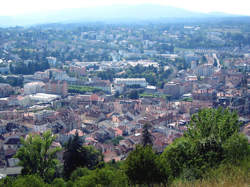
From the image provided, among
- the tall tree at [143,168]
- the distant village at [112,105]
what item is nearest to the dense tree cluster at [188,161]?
the tall tree at [143,168]

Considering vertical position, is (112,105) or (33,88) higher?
(112,105)

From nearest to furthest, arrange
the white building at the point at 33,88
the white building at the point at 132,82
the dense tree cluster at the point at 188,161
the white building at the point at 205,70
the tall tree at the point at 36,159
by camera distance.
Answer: the dense tree cluster at the point at 188,161 → the tall tree at the point at 36,159 → the white building at the point at 33,88 → the white building at the point at 132,82 → the white building at the point at 205,70

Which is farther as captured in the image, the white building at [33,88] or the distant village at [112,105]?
the white building at [33,88]

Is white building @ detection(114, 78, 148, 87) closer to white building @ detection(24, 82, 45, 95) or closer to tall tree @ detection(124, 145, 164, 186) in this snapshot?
white building @ detection(24, 82, 45, 95)

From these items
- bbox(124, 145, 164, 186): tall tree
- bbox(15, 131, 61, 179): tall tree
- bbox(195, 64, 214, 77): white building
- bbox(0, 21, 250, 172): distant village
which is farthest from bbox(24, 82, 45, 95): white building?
bbox(124, 145, 164, 186): tall tree

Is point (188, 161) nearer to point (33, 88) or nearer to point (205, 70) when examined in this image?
point (33, 88)

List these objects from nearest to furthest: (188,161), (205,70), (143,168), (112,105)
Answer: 1. (143,168)
2. (188,161)
3. (112,105)
4. (205,70)

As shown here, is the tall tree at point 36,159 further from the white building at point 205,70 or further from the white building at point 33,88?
the white building at point 205,70

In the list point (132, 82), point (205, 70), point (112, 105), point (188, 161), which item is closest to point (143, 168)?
point (188, 161)
